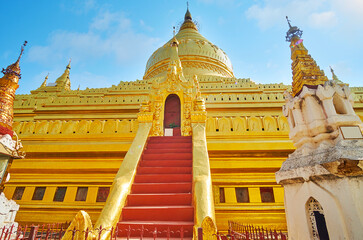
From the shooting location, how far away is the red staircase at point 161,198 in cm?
340

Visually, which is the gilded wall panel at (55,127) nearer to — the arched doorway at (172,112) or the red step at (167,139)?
the red step at (167,139)

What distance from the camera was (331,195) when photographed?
2.31 meters

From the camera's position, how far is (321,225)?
8.07 feet

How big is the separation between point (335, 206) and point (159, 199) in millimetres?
2961

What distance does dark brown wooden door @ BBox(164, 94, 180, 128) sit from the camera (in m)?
9.22

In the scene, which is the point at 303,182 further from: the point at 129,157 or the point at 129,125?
the point at 129,125

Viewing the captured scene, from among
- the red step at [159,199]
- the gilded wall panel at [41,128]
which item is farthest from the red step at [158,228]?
the gilded wall panel at [41,128]

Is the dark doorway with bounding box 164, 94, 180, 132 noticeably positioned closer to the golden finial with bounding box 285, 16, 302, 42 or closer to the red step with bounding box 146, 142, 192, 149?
the red step with bounding box 146, 142, 192, 149

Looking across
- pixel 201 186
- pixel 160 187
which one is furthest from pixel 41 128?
pixel 201 186

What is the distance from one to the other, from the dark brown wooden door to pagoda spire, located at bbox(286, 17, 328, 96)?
19.0 ft

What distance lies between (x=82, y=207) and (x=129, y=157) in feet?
10.5

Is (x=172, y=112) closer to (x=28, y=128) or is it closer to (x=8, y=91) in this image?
(x=8, y=91)

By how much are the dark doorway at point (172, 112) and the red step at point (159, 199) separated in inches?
194

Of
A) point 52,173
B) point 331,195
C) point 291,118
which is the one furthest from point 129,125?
point 331,195
